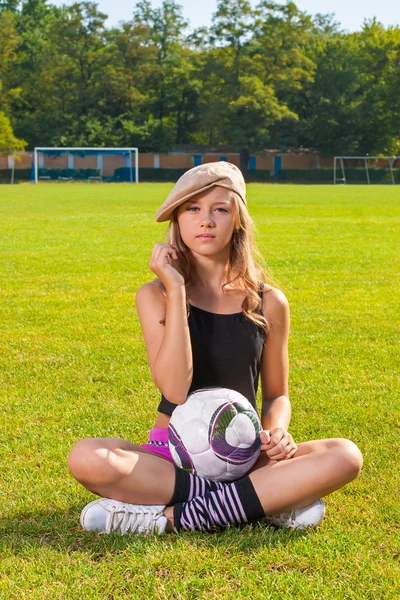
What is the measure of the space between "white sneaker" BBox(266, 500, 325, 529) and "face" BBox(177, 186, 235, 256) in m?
1.15

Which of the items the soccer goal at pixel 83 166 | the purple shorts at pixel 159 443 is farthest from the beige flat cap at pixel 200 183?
the soccer goal at pixel 83 166

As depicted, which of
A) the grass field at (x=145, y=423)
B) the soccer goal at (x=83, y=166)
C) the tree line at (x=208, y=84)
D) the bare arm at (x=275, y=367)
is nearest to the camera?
the grass field at (x=145, y=423)

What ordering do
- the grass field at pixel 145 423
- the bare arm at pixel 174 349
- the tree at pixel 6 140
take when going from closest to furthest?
the grass field at pixel 145 423
the bare arm at pixel 174 349
the tree at pixel 6 140

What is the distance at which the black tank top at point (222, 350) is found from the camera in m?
3.50

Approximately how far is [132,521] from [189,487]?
0.28 meters

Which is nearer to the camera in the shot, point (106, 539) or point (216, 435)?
point (106, 539)

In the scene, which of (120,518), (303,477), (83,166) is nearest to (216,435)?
(303,477)

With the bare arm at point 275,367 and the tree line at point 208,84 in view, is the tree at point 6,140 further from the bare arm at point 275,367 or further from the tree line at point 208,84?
the bare arm at point 275,367

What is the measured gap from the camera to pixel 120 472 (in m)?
3.22

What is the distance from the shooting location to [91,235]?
1573cm

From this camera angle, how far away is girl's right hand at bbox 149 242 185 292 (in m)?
3.35

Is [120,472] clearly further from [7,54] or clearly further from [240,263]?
[7,54]

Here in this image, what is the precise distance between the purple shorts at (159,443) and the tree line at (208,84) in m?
66.0

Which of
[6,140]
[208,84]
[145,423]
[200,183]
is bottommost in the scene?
[145,423]
